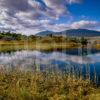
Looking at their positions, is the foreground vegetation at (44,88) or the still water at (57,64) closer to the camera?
the foreground vegetation at (44,88)

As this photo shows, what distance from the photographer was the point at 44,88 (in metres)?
11.2

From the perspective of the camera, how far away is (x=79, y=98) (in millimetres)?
9445

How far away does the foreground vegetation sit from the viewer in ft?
30.1

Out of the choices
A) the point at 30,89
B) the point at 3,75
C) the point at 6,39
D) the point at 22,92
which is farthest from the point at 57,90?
the point at 6,39

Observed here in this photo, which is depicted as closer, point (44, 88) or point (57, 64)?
point (44, 88)

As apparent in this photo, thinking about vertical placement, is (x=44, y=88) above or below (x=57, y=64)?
below

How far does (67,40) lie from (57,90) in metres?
73.2

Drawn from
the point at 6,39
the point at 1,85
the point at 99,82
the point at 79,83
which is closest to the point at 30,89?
the point at 1,85

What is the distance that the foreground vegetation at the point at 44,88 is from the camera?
9.19 m

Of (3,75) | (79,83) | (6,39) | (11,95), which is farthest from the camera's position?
(6,39)

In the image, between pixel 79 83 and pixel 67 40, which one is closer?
pixel 79 83

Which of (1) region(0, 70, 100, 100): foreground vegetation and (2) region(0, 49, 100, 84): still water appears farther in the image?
(2) region(0, 49, 100, 84): still water

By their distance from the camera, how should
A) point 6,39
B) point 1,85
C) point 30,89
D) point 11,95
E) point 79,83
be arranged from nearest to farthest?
1. point 11,95
2. point 30,89
3. point 1,85
4. point 79,83
5. point 6,39

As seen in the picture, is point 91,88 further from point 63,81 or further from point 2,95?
point 2,95
